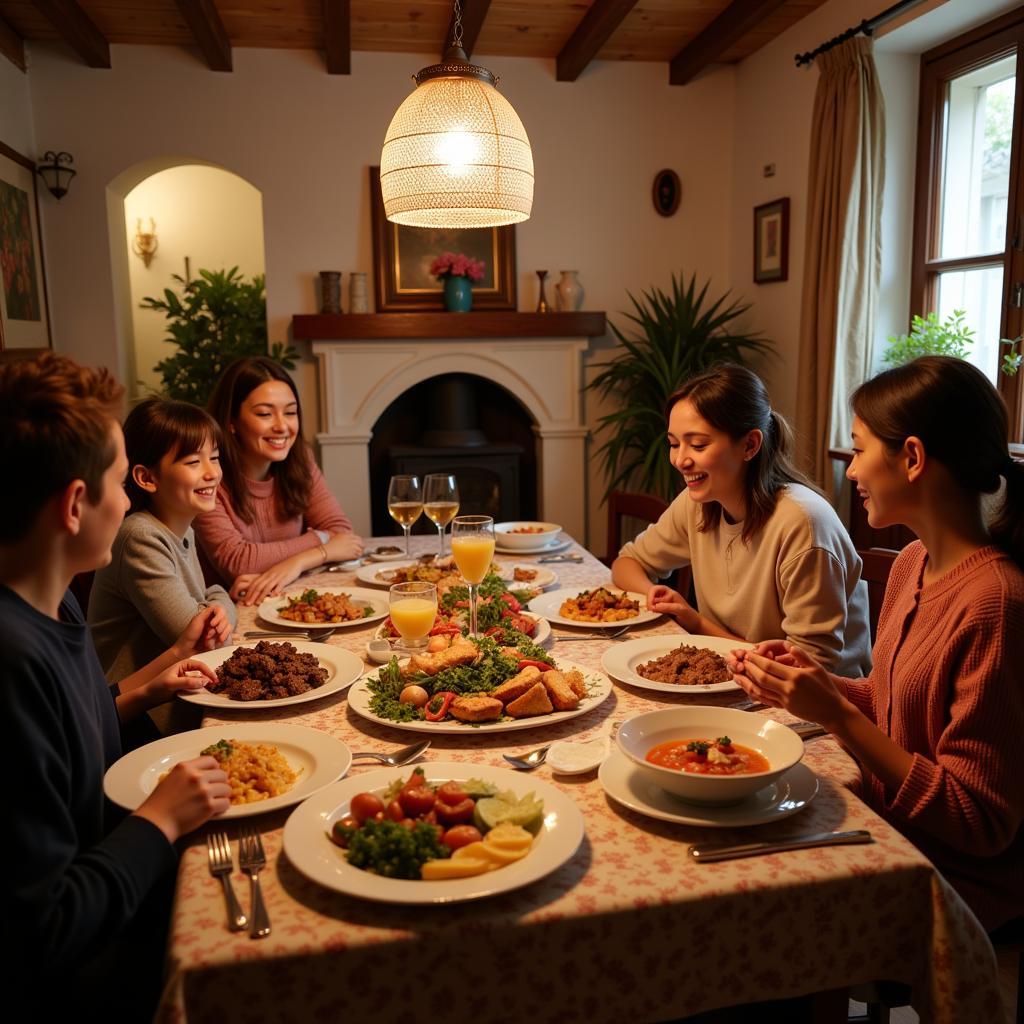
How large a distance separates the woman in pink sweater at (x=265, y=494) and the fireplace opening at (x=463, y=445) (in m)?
1.97

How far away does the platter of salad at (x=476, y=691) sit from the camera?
1.37 m

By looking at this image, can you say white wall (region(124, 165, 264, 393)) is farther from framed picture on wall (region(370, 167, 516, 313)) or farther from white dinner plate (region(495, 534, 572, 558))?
white dinner plate (region(495, 534, 572, 558))

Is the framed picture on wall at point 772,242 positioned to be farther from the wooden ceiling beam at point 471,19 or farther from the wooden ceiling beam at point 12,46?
the wooden ceiling beam at point 12,46

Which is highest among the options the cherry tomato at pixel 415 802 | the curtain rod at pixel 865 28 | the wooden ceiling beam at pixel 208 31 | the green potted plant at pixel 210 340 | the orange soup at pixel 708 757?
the wooden ceiling beam at pixel 208 31

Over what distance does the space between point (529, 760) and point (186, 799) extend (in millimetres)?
444

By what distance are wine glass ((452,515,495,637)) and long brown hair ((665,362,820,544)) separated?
1.82ft

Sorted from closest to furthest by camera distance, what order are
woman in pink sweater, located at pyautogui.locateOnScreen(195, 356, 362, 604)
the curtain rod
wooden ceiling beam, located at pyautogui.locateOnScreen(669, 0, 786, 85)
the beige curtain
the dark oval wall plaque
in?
woman in pink sweater, located at pyautogui.locateOnScreen(195, 356, 362, 604) < the curtain rod < the beige curtain < wooden ceiling beam, located at pyautogui.locateOnScreen(669, 0, 786, 85) < the dark oval wall plaque

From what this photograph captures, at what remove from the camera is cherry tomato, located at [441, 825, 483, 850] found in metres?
0.99

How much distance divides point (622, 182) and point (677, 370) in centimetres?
120

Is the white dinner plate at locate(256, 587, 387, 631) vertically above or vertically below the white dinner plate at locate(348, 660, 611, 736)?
below

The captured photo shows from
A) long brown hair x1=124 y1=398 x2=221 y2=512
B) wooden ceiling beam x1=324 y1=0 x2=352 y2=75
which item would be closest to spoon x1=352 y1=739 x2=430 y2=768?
long brown hair x1=124 y1=398 x2=221 y2=512

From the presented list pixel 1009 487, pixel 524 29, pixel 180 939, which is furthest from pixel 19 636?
pixel 524 29

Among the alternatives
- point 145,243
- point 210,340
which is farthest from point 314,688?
point 145,243

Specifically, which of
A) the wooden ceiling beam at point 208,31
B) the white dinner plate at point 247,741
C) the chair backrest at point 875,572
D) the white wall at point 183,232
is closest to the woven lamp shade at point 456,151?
the chair backrest at point 875,572
